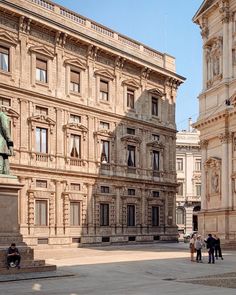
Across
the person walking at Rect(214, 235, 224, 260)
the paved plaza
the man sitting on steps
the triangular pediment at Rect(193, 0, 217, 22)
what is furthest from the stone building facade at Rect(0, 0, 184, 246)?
the man sitting on steps

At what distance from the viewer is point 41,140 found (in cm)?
4047

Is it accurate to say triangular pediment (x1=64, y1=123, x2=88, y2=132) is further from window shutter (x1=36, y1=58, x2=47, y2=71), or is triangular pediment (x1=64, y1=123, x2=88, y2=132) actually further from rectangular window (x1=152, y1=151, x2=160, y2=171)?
rectangular window (x1=152, y1=151, x2=160, y2=171)

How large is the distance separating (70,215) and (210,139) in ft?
43.5

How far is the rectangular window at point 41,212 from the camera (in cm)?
3947

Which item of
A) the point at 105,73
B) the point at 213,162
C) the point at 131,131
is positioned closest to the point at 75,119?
the point at 105,73

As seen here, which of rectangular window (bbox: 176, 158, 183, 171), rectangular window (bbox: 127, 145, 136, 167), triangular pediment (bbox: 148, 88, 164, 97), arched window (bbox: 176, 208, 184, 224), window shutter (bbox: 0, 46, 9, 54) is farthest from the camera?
rectangular window (bbox: 176, 158, 183, 171)

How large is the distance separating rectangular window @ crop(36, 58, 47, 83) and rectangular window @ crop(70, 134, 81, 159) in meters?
5.04

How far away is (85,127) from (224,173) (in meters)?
11.7

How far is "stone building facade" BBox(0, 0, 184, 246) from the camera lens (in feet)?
128

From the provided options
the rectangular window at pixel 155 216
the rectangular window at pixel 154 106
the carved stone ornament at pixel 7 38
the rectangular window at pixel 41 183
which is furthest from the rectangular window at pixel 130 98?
the carved stone ornament at pixel 7 38

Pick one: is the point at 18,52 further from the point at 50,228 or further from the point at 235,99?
the point at 235,99

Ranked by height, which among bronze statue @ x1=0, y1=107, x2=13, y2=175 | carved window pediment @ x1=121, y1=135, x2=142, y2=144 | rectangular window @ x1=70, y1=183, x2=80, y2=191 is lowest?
rectangular window @ x1=70, y1=183, x2=80, y2=191

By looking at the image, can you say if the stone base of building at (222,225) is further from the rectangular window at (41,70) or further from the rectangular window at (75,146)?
the rectangular window at (41,70)

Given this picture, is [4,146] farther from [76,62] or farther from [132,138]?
[132,138]
